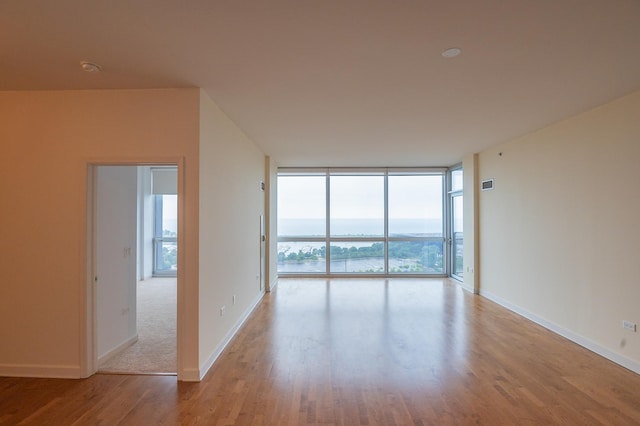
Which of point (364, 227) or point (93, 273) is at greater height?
point (364, 227)

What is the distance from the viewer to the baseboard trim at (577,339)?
128 inches

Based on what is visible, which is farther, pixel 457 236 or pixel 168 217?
pixel 168 217

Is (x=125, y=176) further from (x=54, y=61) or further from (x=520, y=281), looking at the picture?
(x=520, y=281)

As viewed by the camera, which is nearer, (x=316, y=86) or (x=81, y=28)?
(x=81, y=28)

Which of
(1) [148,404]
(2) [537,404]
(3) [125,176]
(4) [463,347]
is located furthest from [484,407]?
(3) [125,176]

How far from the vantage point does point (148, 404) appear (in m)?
2.63

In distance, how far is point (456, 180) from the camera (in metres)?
7.72

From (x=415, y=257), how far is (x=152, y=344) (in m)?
6.08

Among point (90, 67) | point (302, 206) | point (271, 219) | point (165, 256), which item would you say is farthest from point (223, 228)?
point (165, 256)

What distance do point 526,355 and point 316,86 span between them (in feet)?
11.5

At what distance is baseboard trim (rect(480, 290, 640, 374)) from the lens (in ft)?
10.6

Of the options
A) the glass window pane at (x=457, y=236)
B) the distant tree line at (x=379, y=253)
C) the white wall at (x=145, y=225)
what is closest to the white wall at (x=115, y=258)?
the distant tree line at (x=379, y=253)

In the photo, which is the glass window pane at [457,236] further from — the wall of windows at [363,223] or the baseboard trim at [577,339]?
the baseboard trim at [577,339]

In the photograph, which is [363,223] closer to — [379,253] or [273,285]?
[379,253]
